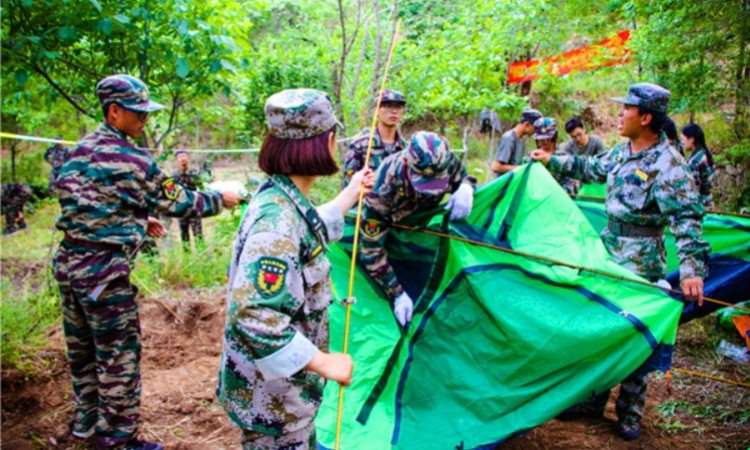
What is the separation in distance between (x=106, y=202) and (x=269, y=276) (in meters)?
1.37

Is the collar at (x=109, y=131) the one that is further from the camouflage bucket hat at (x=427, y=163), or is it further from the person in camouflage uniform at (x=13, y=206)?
the person in camouflage uniform at (x=13, y=206)

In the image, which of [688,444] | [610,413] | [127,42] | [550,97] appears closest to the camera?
[688,444]

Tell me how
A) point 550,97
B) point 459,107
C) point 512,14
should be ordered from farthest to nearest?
point 550,97 < point 459,107 < point 512,14

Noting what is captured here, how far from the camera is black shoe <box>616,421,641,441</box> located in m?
2.67

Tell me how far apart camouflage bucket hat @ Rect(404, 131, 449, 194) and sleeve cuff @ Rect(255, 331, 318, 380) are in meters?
1.23

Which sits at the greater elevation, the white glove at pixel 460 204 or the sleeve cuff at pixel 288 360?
the white glove at pixel 460 204

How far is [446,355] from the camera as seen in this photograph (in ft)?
8.05

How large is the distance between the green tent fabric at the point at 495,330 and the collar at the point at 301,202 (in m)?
1.12

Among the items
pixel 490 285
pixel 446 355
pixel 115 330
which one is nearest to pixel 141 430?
pixel 115 330

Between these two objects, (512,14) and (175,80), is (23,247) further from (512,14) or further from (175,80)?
(512,14)

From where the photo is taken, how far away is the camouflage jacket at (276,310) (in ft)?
4.10

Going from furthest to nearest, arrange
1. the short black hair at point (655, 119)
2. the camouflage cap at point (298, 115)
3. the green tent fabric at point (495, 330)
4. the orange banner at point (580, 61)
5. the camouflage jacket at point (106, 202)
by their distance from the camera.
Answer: the orange banner at point (580, 61)
the short black hair at point (655, 119)
the camouflage jacket at point (106, 202)
the green tent fabric at point (495, 330)
the camouflage cap at point (298, 115)

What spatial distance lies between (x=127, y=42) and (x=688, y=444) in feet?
13.6

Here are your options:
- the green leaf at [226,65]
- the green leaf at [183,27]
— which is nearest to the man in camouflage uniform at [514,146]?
the green leaf at [226,65]
